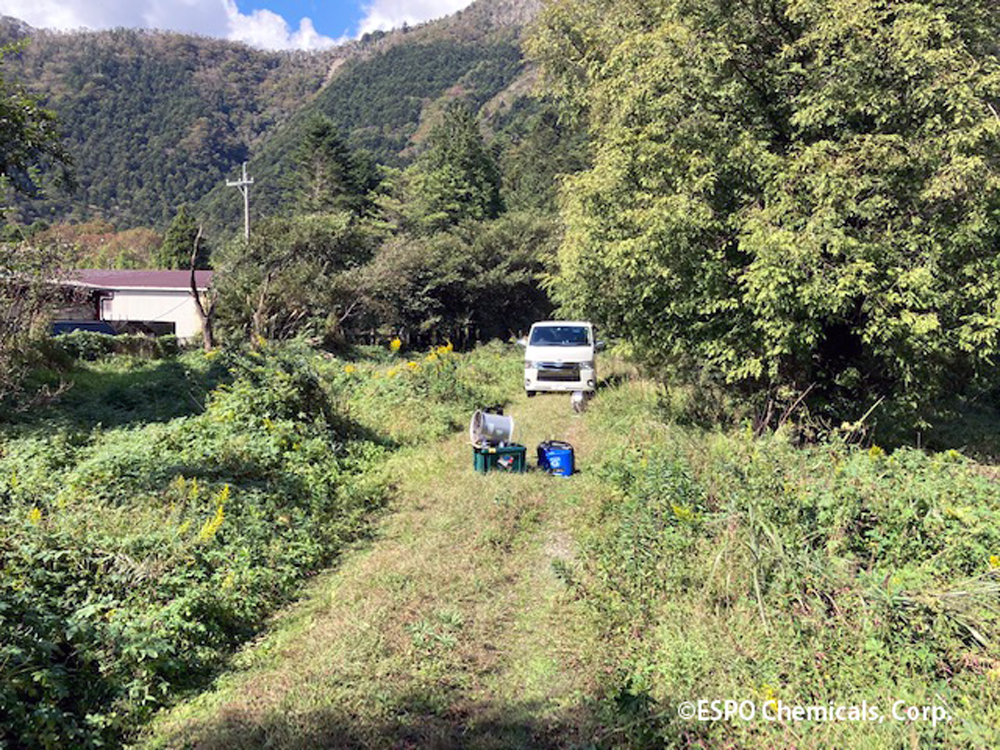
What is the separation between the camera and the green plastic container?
7812 mm

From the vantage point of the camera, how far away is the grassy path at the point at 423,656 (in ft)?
10.7

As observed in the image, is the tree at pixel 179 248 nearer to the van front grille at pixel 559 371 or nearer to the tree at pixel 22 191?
the tree at pixel 22 191

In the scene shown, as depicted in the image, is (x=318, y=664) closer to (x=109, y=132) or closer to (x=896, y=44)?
(x=896, y=44)

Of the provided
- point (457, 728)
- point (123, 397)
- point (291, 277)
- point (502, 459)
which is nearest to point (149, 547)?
point (457, 728)

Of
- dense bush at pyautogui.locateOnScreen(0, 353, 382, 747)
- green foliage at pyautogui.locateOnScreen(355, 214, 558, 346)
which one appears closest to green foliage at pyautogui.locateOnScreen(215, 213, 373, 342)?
green foliage at pyautogui.locateOnScreen(355, 214, 558, 346)

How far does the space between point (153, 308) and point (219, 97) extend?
136757 millimetres

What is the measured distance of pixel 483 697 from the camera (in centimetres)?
357

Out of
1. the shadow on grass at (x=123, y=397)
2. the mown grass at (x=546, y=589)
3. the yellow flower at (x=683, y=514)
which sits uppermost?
the shadow on grass at (x=123, y=397)

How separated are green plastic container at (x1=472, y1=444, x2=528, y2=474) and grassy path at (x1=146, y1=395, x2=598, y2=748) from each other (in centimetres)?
154

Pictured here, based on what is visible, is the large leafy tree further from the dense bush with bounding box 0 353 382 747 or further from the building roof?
the building roof

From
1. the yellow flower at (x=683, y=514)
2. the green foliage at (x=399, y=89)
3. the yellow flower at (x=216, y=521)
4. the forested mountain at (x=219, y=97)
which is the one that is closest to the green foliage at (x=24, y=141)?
the yellow flower at (x=216, y=521)

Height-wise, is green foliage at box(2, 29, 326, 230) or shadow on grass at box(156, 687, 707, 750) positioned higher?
green foliage at box(2, 29, 326, 230)

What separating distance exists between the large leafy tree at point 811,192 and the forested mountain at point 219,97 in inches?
2663

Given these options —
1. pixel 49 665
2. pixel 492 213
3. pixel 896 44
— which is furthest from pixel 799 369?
pixel 492 213
